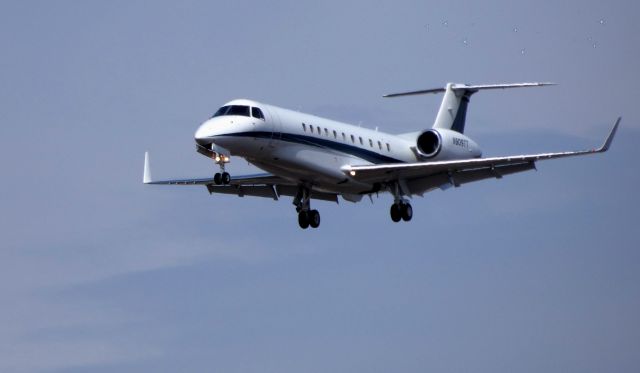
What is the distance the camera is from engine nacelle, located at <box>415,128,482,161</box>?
50000 millimetres

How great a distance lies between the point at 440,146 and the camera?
5000cm

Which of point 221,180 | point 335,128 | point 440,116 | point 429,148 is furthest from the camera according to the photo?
point 440,116

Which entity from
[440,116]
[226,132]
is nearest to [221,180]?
[226,132]

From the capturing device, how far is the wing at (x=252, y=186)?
4891 centimetres

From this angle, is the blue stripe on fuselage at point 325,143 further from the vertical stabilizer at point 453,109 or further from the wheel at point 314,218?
the vertical stabilizer at point 453,109

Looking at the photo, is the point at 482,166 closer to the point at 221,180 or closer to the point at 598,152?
the point at 598,152

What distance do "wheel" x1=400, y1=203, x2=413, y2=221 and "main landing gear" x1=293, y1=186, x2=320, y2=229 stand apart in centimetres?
246

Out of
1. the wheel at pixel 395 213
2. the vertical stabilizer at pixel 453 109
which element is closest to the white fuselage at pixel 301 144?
the wheel at pixel 395 213

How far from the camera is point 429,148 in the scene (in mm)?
50188

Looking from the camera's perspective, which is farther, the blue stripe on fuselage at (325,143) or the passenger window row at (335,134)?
the passenger window row at (335,134)

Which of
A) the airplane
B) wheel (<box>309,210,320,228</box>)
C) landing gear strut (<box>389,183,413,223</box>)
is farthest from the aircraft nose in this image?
landing gear strut (<box>389,183,413,223</box>)

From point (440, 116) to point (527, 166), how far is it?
7.12m

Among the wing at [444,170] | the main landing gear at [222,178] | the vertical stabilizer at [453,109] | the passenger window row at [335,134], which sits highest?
the vertical stabilizer at [453,109]

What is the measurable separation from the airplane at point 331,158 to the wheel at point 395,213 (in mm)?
29
